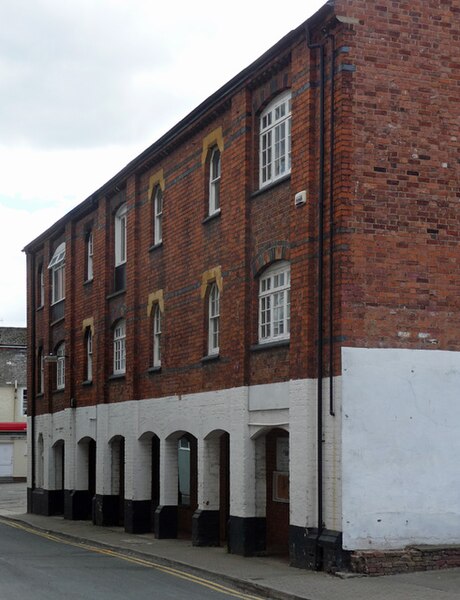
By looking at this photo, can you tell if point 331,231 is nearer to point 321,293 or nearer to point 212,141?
point 321,293

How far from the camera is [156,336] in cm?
2861

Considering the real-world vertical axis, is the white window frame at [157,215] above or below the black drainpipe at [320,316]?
above

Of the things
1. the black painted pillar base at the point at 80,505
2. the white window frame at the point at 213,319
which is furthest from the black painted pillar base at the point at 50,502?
the white window frame at the point at 213,319

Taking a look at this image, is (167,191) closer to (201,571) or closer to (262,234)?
(262,234)

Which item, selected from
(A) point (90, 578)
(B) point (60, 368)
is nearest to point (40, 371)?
(B) point (60, 368)

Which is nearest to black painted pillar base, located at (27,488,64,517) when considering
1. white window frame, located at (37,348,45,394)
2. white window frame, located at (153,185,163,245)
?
white window frame, located at (37,348,45,394)

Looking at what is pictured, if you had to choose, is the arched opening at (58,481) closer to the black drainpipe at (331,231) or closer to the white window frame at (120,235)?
the white window frame at (120,235)

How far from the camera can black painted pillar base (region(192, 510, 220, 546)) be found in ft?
79.2

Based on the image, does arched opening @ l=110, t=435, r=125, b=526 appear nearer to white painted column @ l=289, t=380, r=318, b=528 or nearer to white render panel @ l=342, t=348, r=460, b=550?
white painted column @ l=289, t=380, r=318, b=528

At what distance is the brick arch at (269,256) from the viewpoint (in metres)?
20.8

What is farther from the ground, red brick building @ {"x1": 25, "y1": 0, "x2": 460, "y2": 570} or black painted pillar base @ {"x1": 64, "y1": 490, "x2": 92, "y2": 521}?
red brick building @ {"x1": 25, "y1": 0, "x2": 460, "y2": 570}

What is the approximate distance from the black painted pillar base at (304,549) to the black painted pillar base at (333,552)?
19 cm

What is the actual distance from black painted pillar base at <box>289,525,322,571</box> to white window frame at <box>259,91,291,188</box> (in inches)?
266

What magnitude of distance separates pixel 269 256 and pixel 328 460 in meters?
4.49
